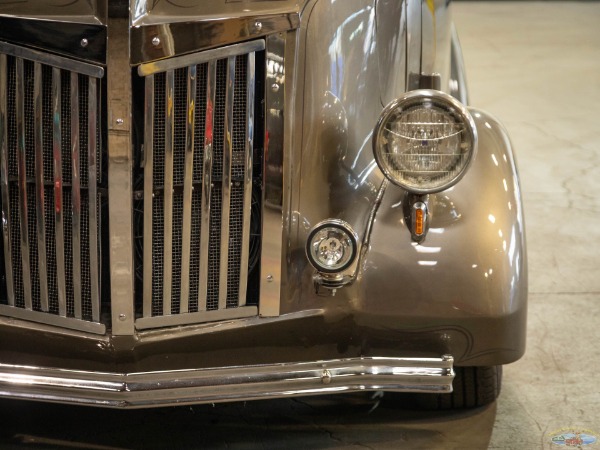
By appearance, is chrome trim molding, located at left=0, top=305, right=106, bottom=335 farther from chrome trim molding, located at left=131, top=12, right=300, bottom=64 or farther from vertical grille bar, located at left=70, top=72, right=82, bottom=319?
chrome trim molding, located at left=131, top=12, right=300, bottom=64

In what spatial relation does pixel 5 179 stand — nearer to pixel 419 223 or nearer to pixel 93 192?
pixel 93 192

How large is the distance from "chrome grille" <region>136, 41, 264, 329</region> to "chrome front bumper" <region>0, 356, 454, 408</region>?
0.18 m

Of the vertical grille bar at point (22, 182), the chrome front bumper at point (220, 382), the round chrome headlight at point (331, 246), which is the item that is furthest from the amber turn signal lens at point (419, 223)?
the vertical grille bar at point (22, 182)

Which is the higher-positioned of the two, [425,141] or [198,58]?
[198,58]

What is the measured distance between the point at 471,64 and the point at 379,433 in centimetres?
626

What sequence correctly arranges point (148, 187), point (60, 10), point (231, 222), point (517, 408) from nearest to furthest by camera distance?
1. point (60, 10)
2. point (148, 187)
3. point (231, 222)
4. point (517, 408)

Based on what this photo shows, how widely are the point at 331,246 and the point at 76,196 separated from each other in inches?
27.3

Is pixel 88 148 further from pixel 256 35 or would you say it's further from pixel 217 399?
pixel 217 399

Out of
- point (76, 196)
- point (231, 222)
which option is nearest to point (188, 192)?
point (231, 222)

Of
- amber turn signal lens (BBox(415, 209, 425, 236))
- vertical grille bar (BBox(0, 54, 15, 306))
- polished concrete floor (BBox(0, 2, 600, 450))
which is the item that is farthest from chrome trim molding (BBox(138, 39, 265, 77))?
polished concrete floor (BBox(0, 2, 600, 450))

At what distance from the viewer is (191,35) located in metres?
2.65

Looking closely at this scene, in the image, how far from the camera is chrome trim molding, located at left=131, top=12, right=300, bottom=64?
262 cm

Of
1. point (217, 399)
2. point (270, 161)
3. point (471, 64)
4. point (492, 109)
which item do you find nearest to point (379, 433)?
point (217, 399)

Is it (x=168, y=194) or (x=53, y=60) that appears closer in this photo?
(x=53, y=60)
